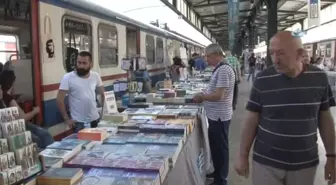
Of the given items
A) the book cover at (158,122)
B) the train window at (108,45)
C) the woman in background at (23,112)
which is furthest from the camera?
the train window at (108,45)

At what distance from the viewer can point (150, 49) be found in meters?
10.1

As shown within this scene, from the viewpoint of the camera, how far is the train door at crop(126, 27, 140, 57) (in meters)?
A: 7.68

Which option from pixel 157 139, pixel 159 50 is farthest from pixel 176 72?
pixel 157 139

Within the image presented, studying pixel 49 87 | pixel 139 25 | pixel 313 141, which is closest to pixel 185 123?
pixel 313 141

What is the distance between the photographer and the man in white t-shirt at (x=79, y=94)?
12.5 feet

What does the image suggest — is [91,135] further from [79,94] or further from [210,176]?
[210,176]

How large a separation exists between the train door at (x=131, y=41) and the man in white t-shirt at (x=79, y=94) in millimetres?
3559

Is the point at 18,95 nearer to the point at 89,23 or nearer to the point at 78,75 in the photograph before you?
the point at 78,75

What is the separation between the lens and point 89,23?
5301mm

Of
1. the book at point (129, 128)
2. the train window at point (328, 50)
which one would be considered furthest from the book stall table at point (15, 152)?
the train window at point (328, 50)

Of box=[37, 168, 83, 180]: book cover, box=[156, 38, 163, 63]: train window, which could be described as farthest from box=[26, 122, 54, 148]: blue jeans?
box=[156, 38, 163, 63]: train window

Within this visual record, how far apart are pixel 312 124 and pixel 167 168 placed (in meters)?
0.92

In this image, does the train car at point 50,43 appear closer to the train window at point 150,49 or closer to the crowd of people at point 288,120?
the crowd of people at point 288,120

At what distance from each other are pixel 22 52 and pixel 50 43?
0.53 meters
